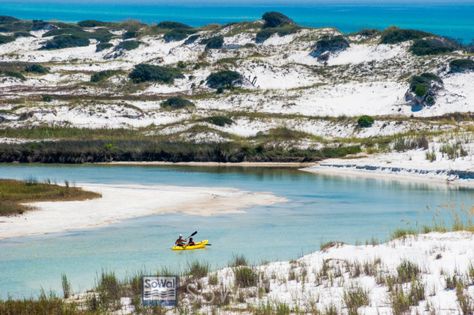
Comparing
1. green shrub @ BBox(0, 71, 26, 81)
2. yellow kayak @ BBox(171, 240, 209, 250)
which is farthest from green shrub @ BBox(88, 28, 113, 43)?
yellow kayak @ BBox(171, 240, 209, 250)

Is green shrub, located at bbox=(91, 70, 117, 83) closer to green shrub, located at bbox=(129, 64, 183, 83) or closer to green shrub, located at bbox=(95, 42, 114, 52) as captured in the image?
green shrub, located at bbox=(129, 64, 183, 83)

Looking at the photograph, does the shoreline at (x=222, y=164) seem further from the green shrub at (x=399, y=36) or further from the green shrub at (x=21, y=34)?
the green shrub at (x=21, y=34)

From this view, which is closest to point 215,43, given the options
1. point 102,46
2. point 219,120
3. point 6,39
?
point 102,46

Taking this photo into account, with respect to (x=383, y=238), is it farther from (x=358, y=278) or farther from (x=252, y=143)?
(x=252, y=143)

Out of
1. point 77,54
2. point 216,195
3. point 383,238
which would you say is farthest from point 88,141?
point 77,54

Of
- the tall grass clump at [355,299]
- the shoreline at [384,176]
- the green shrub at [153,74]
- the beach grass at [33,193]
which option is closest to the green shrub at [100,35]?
the green shrub at [153,74]
